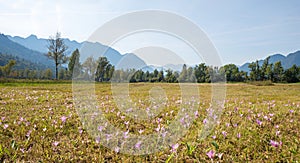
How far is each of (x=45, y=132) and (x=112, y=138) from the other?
143 centimetres

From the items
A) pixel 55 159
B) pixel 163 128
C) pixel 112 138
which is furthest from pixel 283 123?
pixel 55 159

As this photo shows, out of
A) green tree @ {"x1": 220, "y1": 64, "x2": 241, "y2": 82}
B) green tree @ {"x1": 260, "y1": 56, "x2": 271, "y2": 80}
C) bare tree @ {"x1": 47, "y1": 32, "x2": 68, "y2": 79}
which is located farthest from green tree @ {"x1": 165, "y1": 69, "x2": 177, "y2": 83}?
green tree @ {"x1": 260, "y1": 56, "x2": 271, "y2": 80}

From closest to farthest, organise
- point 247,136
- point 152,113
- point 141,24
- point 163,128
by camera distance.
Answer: point 247,136 → point 163,128 → point 141,24 → point 152,113

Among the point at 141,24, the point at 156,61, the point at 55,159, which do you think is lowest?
the point at 55,159

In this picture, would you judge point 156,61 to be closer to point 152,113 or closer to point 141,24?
point 141,24

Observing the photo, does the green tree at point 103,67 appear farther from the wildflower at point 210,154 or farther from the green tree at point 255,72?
the green tree at point 255,72

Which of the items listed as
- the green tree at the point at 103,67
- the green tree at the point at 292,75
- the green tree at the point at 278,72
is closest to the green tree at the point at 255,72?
the green tree at the point at 278,72

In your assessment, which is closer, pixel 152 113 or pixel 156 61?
pixel 156 61

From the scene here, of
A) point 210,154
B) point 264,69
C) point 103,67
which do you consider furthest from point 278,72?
point 210,154

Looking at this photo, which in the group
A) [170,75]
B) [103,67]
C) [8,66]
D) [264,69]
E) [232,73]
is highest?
[264,69]

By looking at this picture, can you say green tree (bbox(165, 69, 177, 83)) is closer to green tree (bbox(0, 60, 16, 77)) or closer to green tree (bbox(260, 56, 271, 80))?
green tree (bbox(0, 60, 16, 77))

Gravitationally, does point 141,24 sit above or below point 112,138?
above

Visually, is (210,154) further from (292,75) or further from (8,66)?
(292,75)

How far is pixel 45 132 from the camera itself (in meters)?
3.99
